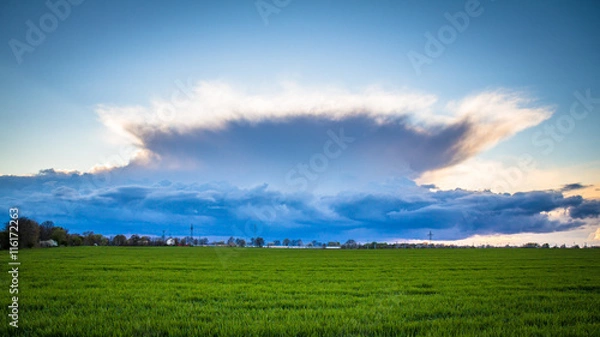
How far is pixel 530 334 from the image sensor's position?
8000 millimetres

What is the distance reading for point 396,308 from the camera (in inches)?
431

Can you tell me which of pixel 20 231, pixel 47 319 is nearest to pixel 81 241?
pixel 20 231

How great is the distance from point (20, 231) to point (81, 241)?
61793mm

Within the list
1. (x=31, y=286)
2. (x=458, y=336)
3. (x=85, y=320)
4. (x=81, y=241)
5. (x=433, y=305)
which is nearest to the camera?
(x=458, y=336)

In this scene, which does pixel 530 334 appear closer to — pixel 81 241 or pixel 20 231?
pixel 20 231

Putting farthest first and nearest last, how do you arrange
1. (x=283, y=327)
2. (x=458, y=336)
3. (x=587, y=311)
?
(x=587, y=311) < (x=283, y=327) < (x=458, y=336)

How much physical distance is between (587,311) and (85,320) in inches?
598

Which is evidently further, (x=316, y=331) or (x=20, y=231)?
(x=20, y=231)

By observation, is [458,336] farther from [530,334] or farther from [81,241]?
[81,241]

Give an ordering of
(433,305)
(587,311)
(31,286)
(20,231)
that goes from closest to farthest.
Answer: (587,311) < (433,305) < (31,286) < (20,231)

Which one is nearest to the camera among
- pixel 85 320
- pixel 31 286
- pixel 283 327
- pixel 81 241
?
pixel 283 327

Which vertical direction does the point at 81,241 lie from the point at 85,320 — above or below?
below

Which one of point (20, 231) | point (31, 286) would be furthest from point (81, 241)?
point (31, 286)

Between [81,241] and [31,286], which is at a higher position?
[31,286]
